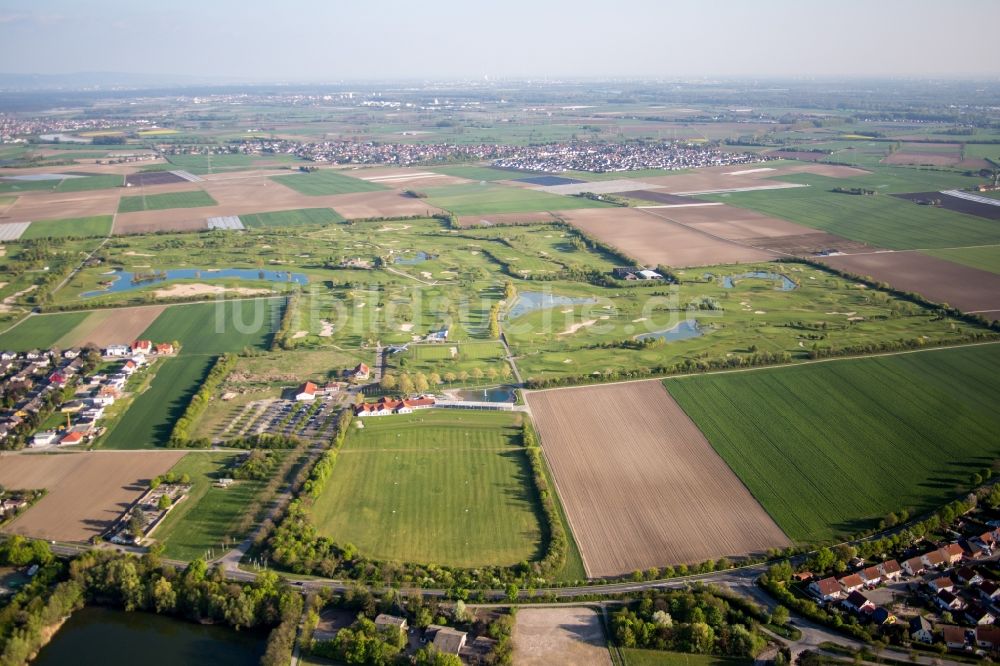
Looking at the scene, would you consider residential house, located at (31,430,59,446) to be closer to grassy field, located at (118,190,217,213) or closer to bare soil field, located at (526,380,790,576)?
bare soil field, located at (526,380,790,576)

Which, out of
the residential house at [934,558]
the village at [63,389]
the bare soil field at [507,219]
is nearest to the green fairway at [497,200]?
the bare soil field at [507,219]

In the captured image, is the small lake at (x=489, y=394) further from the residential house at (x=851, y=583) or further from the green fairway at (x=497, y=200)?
the green fairway at (x=497, y=200)

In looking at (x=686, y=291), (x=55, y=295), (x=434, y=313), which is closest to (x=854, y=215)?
(x=686, y=291)

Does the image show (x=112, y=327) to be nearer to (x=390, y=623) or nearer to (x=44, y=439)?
(x=44, y=439)

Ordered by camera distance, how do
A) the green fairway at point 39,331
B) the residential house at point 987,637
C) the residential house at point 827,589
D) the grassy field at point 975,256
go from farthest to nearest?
the grassy field at point 975,256
the green fairway at point 39,331
the residential house at point 827,589
the residential house at point 987,637

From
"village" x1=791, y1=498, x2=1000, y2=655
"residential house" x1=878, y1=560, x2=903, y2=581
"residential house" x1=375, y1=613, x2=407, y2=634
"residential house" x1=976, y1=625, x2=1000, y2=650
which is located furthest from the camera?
"residential house" x1=878, y1=560, x2=903, y2=581

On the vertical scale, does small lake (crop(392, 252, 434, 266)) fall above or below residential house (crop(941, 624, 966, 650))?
above

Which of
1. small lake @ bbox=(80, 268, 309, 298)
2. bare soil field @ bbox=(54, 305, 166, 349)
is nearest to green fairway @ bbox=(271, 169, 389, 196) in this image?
small lake @ bbox=(80, 268, 309, 298)
